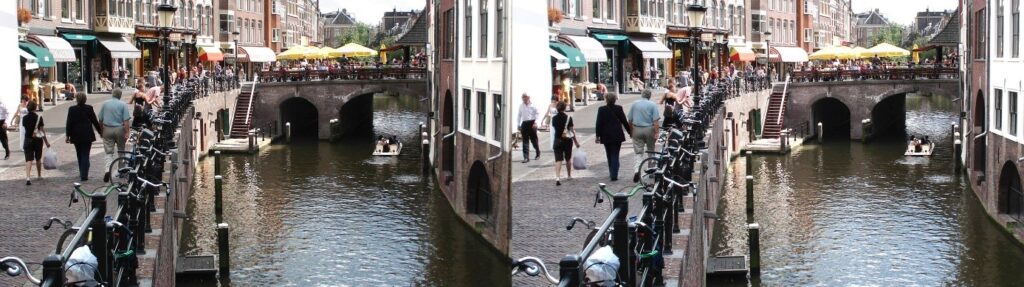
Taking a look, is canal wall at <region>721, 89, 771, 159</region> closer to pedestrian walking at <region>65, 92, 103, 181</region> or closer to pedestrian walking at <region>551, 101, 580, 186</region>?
pedestrian walking at <region>551, 101, 580, 186</region>

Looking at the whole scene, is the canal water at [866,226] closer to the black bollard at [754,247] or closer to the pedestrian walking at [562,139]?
the black bollard at [754,247]

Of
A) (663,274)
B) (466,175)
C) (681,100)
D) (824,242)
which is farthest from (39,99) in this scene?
(663,274)

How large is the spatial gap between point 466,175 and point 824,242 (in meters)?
8.90

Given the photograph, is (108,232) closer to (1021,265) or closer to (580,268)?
(580,268)

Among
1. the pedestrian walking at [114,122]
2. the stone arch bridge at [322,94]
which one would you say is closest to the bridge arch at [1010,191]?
the pedestrian walking at [114,122]

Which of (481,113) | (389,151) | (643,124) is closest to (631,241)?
(643,124)

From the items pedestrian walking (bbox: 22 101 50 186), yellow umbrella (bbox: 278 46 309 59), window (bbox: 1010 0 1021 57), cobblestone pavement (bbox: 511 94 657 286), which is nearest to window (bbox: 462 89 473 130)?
cobblestone pavement (bbox: 511 94 657 286)

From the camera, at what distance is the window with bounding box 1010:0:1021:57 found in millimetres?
33844

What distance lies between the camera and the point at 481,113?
3095 centimetres

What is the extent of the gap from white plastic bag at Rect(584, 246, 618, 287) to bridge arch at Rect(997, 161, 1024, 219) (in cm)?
2531

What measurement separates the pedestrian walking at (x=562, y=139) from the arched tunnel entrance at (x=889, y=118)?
149 ft

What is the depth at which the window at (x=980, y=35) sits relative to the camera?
4065 cm

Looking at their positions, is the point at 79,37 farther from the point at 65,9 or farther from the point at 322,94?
the point at 322,94

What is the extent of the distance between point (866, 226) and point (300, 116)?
40.0 meters
